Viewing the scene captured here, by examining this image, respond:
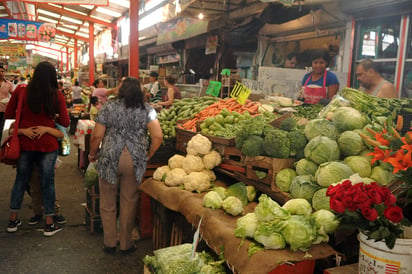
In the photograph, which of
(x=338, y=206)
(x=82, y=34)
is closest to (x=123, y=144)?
(x=338, y=206)

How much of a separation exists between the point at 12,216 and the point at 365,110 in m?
4.14

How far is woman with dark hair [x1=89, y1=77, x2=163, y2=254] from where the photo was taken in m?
3.64

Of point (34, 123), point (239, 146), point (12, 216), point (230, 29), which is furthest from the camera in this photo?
point (230, 29)

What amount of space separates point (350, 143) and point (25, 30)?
64.9 ft

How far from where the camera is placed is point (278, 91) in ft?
20.3

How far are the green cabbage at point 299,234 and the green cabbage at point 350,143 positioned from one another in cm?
79

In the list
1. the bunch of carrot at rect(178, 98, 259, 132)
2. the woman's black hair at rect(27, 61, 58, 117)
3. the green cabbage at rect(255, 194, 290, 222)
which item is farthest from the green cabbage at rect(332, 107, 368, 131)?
the woman's black hair at rect(27, 61, 58, 117)

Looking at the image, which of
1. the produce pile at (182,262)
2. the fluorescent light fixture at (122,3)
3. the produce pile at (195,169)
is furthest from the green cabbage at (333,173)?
the fluorescent light fixture at (122,3)

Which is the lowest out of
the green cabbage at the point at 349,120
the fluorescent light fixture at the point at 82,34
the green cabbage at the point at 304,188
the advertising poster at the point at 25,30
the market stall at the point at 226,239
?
the market stall at the point at 226,239

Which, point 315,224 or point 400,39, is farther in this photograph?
point 400,39

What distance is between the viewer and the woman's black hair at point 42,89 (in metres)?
3.99

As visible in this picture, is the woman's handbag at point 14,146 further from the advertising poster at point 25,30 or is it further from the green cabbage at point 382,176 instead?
the advertising poster at point 25,30

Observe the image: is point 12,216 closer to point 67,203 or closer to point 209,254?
point 67,203

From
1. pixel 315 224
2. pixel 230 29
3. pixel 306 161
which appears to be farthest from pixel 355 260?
pixel 230 29
